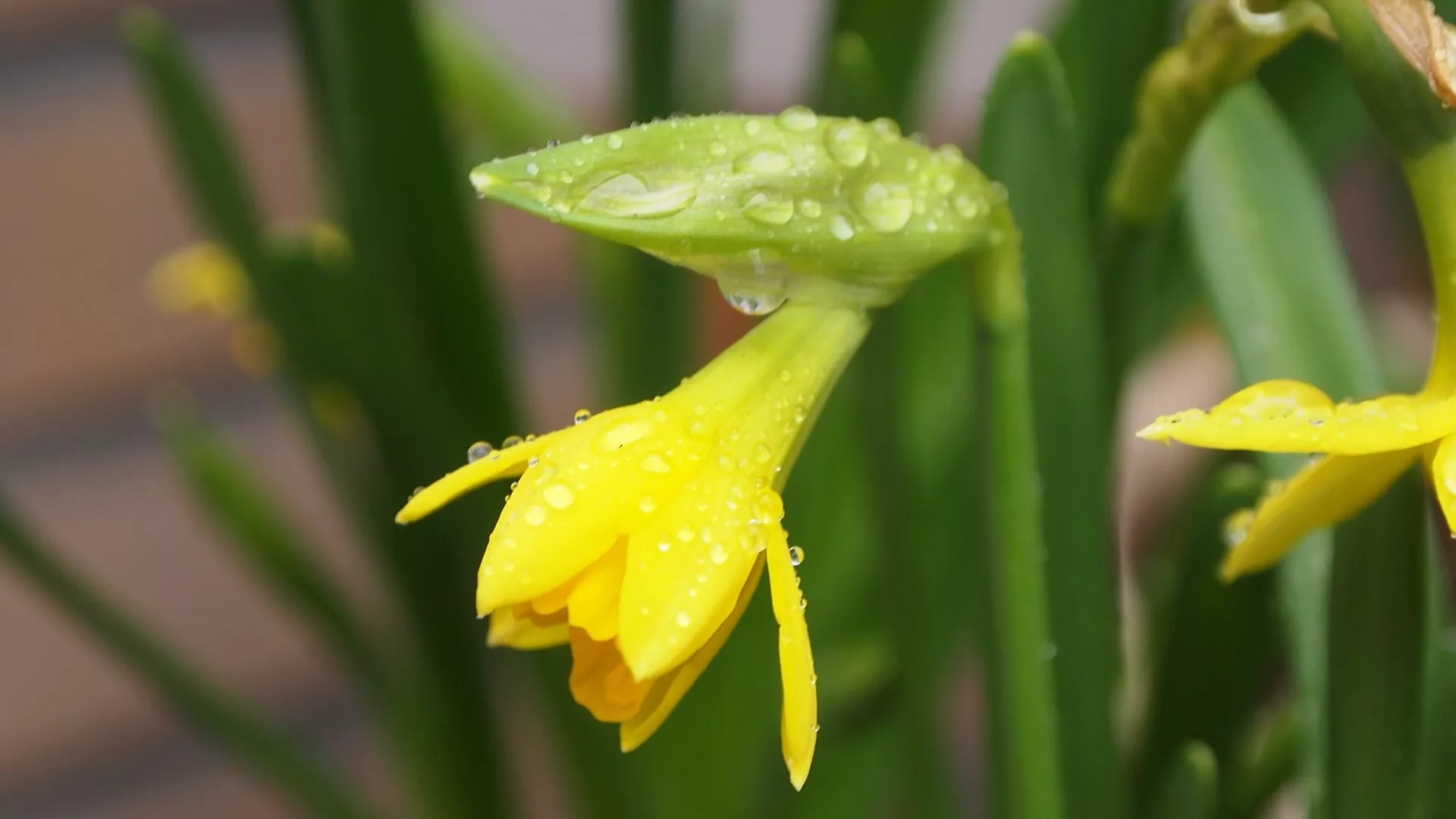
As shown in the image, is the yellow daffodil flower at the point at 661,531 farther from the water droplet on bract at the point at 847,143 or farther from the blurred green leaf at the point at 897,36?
the blurred green leaf at the point at 897,36

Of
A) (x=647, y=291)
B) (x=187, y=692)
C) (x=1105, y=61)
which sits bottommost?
(x=187, y=692)

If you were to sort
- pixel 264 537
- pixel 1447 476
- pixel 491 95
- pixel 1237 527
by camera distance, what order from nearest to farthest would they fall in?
1. pixel 1447 476
2. pixel 1237 527
3. pixel 264 537
4. pixel 491 95

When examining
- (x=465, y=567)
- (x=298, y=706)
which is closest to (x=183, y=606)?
(x=298, y=706)

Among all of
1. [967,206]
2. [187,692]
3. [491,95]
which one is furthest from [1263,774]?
[491,95]

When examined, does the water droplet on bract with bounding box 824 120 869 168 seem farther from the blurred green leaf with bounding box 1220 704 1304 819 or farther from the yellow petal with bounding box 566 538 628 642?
the blurred green leaf with bounding box 1220 704 1304 819

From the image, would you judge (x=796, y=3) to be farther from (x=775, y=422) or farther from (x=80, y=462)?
(x=775, y=422)

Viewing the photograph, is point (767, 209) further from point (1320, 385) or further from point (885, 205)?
point (1320, 385)

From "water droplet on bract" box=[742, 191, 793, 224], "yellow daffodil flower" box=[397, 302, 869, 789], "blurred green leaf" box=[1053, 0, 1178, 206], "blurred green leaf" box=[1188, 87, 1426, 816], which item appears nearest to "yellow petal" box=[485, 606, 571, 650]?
"yellow daffodil flower" box=[397, 302, 869, 789]
